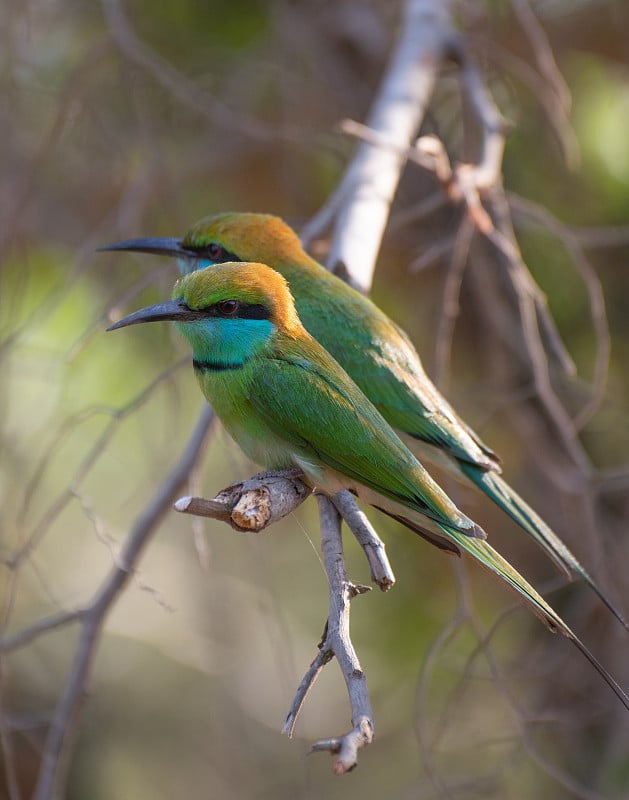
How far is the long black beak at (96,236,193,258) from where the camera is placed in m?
2.78

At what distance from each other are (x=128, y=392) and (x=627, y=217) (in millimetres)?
2038

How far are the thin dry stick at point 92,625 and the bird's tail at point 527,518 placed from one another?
0.68 m

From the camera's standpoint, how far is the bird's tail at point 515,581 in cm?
163

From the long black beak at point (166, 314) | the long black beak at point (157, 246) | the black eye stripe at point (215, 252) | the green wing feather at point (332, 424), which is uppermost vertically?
the long black beak at point (157, 246)

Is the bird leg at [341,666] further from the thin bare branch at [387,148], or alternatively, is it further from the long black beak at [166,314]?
the thin bare branch at [387,148]

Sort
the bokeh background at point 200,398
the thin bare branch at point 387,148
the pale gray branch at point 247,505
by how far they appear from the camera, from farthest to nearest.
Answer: the bokeh background at point 200,398
the thin bare branch at point 387,148
the pale gray branch at point 247,505

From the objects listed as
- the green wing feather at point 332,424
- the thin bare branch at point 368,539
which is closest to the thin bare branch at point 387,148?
the green wing feather at point 332,424

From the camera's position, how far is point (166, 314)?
2158mm

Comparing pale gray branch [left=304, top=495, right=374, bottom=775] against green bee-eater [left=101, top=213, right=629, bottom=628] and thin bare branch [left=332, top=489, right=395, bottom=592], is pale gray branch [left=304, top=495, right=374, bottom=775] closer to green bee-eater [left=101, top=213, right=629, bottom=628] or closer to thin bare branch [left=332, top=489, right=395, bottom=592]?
thin bare branch [left=332, top=489, right=395, bottom=592]

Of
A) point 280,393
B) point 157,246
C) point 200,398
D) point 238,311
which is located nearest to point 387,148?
point 238,311

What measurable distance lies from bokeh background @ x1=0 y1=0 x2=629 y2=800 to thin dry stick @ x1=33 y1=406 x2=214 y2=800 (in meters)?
1.02

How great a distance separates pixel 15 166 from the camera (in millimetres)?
3646

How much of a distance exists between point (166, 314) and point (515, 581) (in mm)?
926

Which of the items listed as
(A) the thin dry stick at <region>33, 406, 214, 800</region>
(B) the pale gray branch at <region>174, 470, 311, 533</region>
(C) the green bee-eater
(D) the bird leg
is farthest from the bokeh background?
(D) the bird leg
